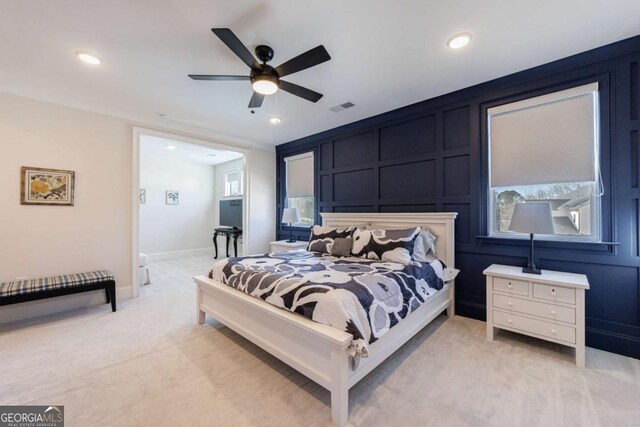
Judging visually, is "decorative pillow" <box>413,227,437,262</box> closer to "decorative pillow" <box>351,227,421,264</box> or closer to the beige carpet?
"decorative pillow" <box>351,227,421,264</box>

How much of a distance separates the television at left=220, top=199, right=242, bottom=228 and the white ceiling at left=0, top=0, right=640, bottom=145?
151 inches

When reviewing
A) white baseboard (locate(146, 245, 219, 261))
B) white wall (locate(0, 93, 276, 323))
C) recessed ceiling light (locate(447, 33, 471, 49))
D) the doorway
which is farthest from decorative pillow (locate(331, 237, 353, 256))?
white baseboard (locate(146, 245, 219, 261))

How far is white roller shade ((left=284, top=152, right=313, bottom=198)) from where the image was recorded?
5.13m

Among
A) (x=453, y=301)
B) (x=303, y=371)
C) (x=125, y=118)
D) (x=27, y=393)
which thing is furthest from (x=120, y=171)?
(x=453, y=301)

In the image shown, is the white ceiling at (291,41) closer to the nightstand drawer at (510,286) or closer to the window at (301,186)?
the window at (301,186)

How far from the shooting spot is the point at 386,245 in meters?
3.05

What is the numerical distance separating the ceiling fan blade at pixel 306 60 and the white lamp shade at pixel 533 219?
2185 millimetres

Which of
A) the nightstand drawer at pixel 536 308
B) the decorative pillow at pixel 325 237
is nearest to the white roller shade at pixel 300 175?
the decorative pillow at pixel 325 237

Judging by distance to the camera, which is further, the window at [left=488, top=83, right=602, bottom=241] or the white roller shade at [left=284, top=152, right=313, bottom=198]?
the white roller shade at [left=284, top=152, right=313, bottom=198]

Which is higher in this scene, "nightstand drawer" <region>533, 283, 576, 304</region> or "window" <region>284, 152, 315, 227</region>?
"window" <region>284, 152, 315, 227</region>

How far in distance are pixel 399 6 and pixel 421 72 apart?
1023mm

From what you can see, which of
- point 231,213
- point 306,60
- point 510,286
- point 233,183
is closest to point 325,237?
point 510,286

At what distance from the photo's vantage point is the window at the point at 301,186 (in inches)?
202

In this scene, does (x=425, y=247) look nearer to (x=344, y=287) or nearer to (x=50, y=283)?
(x=344, y=287)
